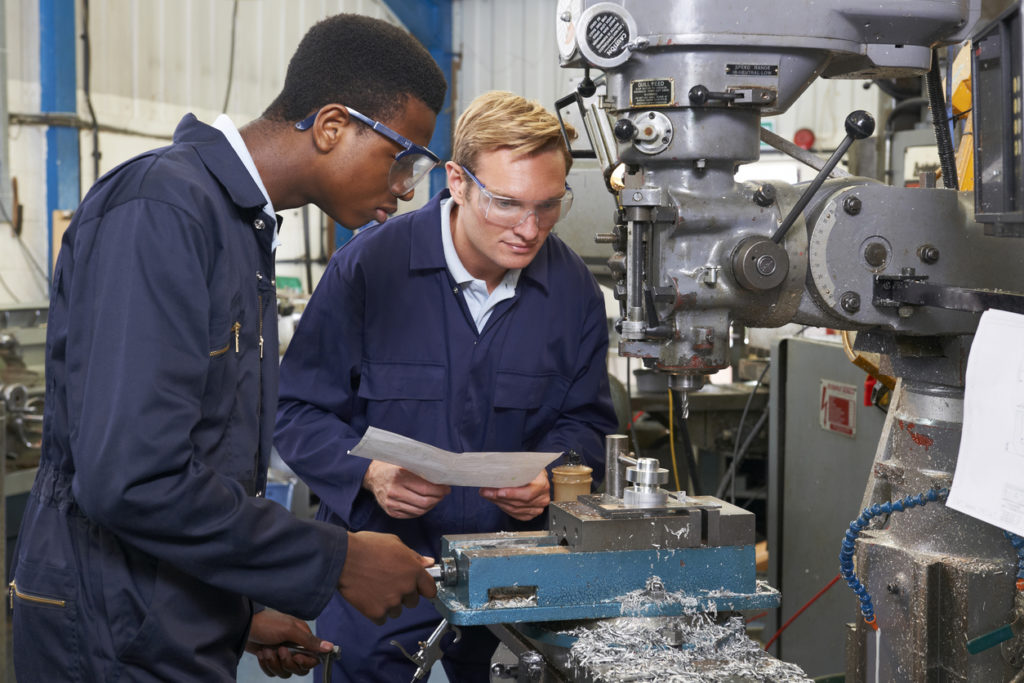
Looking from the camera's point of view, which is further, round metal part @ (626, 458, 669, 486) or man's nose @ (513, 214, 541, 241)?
man's nose @ (513, 214, 541, 241)

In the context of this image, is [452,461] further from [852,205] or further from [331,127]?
[852,205]

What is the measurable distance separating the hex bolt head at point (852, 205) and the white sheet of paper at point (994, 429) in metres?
0.20

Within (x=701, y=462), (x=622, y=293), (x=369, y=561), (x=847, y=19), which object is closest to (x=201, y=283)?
(x=369, y=561)

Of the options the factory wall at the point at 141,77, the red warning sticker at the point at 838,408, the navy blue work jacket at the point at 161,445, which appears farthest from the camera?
the factory wall at the point at 141,77

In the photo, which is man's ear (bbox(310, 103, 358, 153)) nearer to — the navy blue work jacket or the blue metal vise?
the navy blue work jacket

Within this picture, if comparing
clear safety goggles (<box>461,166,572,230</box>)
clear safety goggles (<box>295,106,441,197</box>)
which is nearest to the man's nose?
clear safety goggles (<box>461,166,572,230</box>)

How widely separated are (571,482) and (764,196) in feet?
1.41

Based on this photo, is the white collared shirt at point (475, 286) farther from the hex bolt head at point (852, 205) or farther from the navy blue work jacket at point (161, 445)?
the hex bolt head at point (852, 205)

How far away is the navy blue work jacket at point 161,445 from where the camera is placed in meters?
0.97

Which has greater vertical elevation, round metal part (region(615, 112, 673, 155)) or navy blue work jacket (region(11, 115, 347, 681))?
round metal part (region(615, 112, 673, 155))

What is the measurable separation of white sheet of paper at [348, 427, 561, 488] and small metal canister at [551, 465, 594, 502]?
0.10 metres

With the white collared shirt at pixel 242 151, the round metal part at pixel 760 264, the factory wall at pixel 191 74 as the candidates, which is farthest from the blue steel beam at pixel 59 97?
the round metal part at pixel 760 264

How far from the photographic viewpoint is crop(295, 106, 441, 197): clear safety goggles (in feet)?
3.87

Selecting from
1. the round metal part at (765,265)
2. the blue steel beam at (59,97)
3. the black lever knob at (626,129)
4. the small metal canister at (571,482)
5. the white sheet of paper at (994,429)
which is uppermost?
the blue steel beam at (59,97)
